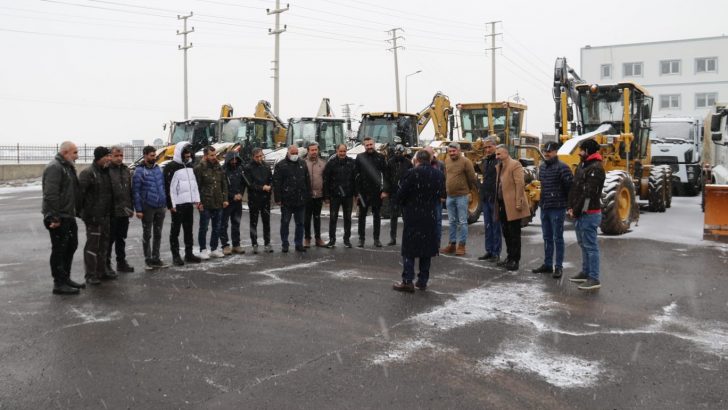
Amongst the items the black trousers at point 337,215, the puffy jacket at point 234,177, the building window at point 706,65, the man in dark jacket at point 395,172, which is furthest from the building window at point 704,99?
the puffy jacket at point 234,177

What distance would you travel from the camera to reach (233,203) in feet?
35.5

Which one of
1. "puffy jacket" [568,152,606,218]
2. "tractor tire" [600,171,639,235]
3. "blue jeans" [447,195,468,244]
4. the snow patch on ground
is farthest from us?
"tractor tire" [600,171,639,235]

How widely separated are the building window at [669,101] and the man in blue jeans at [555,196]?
162ft

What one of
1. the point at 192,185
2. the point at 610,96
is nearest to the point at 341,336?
the point at 192,185

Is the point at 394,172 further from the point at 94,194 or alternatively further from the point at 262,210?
the point at 94,194

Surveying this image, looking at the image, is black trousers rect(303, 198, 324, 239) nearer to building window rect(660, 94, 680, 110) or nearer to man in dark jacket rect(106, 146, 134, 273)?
man in dark jacket rect(106, 146, 134, 273)

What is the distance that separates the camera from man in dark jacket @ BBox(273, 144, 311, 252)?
11.0 meters

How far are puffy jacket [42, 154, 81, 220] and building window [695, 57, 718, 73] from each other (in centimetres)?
5385

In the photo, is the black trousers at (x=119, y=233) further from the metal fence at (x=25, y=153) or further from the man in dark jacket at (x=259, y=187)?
the metal fence at (x=25, y=153)

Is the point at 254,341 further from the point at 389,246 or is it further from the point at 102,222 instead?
the point at 389,246

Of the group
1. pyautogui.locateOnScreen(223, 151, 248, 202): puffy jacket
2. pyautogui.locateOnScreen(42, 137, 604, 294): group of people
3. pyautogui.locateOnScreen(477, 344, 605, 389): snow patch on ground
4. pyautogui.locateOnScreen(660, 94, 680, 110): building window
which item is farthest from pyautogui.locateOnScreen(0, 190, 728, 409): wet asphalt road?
pyautogui.locateOnScreen(660, 94, 680, 110): building window

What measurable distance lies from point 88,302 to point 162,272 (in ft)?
6.29

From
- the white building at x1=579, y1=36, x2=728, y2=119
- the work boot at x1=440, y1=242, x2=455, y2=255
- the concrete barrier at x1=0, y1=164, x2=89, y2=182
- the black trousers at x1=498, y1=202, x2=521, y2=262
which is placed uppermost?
the white building at x1=579, y1=36, x2=728, y2=119

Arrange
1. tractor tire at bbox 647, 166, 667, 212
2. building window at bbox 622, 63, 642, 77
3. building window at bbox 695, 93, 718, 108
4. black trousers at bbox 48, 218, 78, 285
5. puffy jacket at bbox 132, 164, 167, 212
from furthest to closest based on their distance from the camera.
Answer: building window at bbox 622, 63, 642, 77
building window at bbox 695, 93, 718, 108
tractor tire at bbox 647, 166, 667, 212
puffy jacket at bbox 132, 164, 167, 212
black trousers at bbox 48, 218, 78, 285
